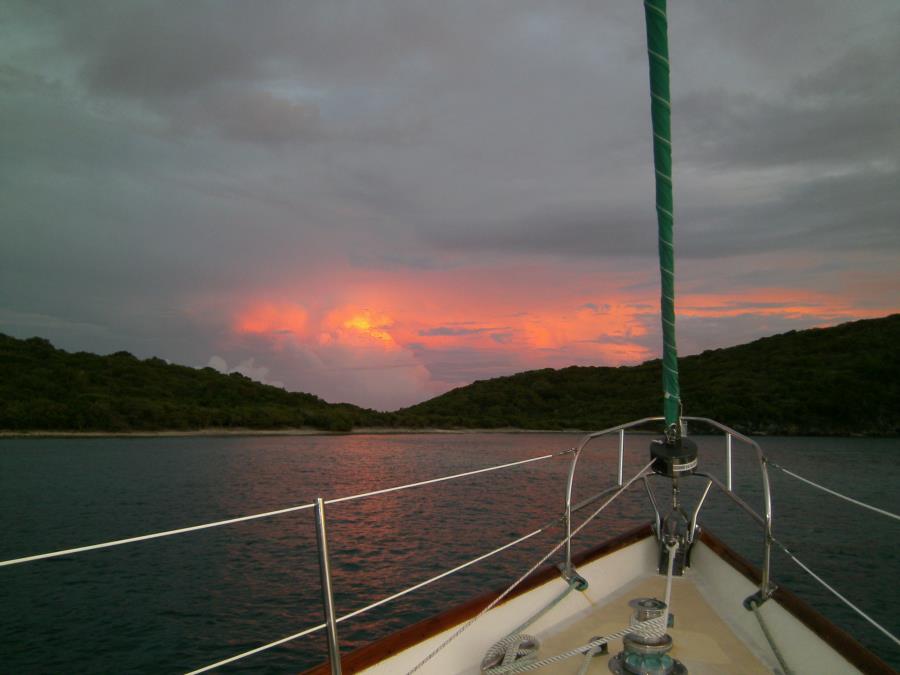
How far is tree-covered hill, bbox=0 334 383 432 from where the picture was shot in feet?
225

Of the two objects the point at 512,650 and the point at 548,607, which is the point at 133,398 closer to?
the point at 548,607

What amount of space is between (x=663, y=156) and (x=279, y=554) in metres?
13.1

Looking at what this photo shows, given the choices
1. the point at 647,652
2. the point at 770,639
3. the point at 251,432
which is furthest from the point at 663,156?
the point at 251,432

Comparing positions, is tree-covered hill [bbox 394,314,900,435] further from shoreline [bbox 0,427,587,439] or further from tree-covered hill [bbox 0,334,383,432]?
tree-covered hill [bbox 0,334,383,432]

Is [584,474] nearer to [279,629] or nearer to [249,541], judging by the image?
[249,541]

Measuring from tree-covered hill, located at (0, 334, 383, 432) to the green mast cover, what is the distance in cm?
7748

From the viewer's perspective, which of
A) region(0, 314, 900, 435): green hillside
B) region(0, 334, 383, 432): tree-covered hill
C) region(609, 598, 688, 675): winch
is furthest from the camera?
region(0, 314, 900, 435): green hillside

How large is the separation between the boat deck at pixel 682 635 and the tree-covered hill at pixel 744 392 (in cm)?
6665

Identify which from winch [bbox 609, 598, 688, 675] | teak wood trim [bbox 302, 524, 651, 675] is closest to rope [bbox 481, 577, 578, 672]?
teak wood trim [bbox 302, 524, 651, 675]

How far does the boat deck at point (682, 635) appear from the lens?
3199 millimetres

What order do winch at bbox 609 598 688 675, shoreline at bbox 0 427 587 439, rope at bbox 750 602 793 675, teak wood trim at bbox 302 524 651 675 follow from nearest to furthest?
1. teak wood trim at bbox 302 524 651 675
2. winch at bbox 609 598 688 675
3. rope at bbox 750 602 793 675
4. shoreline at bbox 0 427 587 439

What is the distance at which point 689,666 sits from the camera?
3.18m

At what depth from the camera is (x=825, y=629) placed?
3148 millimetres

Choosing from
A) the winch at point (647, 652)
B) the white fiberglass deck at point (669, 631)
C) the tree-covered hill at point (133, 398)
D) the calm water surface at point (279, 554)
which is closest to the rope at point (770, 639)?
the white fiberglass deck at point (669, 631)
